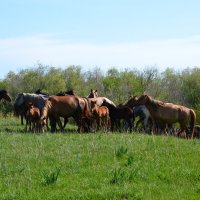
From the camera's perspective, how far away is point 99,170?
11602mm

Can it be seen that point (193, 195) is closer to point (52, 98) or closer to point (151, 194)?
point (151, 194)

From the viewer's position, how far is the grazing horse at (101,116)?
2280 centimetres

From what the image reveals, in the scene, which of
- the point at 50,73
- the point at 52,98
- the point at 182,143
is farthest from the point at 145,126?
the point at 50,73

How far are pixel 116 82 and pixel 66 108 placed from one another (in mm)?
49892

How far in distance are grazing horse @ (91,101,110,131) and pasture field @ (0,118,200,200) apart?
6986mm

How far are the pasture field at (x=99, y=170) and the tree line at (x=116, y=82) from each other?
3713 centimetres

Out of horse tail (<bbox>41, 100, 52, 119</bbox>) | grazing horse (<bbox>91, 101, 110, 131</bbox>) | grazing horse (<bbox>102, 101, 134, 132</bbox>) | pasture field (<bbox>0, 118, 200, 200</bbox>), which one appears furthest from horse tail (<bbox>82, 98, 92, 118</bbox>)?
pasture field (<bbox>0, 118, 200, 200</bbox>)

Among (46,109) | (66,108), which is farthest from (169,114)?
(46,109)

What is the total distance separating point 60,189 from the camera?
33.3ft

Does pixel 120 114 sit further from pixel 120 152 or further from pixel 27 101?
pixel 120 152

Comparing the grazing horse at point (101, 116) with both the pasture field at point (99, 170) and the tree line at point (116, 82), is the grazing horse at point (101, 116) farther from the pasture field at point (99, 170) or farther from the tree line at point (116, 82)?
the tree line at point (116, 82)

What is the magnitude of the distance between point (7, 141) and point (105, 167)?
5591 mm

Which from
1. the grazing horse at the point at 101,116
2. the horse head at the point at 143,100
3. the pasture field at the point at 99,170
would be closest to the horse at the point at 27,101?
the grazing horse at the point at 101,116

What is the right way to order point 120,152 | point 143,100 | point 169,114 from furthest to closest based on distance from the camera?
point 143,100
point 169,114
point 120,152
